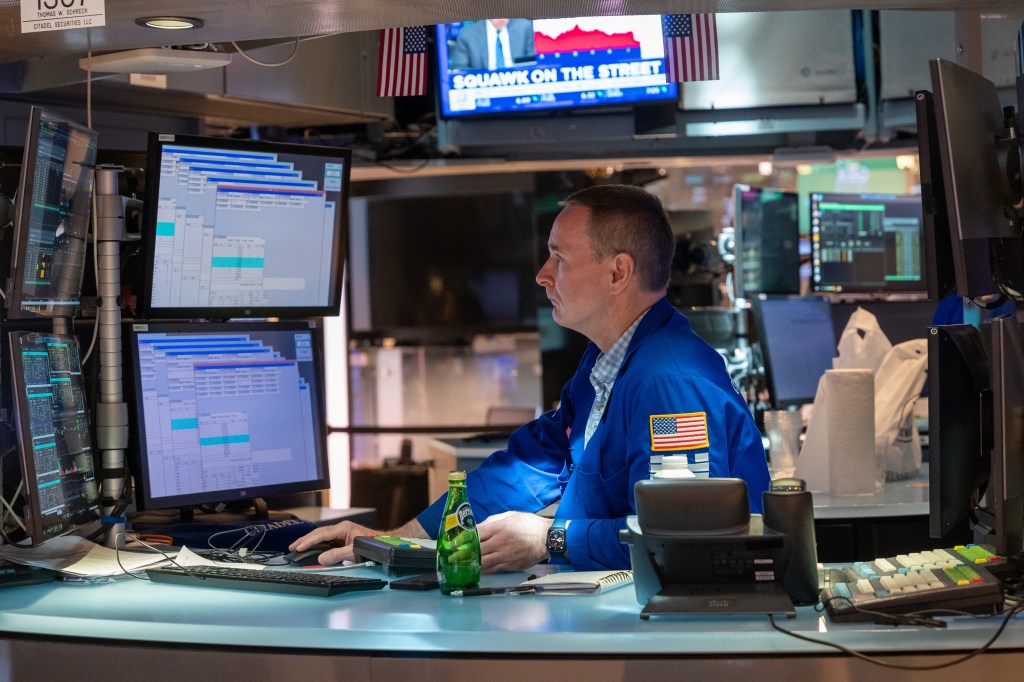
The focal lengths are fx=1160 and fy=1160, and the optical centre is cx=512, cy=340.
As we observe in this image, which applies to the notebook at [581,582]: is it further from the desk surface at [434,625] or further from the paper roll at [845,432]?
the paper roll at [845,432]

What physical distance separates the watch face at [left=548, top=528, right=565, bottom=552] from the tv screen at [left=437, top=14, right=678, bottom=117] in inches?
120

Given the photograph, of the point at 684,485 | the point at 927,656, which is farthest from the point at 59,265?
the point at 927,656

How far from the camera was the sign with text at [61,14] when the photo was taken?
8.06 ft

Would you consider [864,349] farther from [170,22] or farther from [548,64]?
[170,22]

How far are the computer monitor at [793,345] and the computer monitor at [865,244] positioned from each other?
0.28 m

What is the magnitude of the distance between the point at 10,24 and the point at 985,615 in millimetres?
2418

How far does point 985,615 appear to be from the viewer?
181cm

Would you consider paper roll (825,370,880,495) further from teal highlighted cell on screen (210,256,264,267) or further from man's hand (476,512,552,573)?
teal highlighted cell on screen (210,256,264,267)

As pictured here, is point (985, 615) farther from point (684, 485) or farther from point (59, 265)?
point (59, 265)

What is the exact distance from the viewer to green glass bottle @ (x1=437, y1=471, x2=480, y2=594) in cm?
210

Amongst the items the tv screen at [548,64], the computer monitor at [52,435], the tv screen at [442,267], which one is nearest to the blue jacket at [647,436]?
the computer monitor at [52,435]

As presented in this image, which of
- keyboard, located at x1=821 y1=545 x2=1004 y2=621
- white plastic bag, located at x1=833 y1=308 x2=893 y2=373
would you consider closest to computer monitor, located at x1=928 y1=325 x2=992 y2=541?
keyboard, located at x1=821 y1=545 x2=1004 y2=621

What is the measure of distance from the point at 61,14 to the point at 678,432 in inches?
61.8

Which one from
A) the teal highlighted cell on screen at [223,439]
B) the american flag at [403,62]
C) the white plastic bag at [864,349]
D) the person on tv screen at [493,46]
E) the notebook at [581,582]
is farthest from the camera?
the person on tv screen at [493,46]
